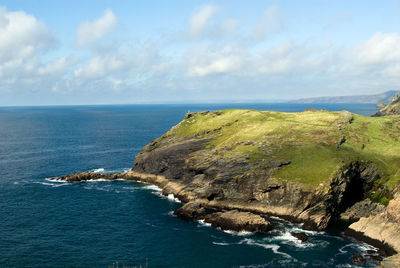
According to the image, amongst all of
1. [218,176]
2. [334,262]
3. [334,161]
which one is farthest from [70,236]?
[334,161]

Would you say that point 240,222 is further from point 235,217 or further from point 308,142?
point 308,142

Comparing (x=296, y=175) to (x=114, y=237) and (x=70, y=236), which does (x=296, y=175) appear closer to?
(x=114, y=237)

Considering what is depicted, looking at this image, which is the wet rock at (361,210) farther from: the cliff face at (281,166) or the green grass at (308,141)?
the green grass at (308,141)


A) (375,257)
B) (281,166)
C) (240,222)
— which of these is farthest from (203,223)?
(375,257)

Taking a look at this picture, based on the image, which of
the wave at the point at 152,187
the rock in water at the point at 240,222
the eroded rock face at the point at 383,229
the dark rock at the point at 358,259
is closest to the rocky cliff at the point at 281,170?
the rock in water at the point at 240,222

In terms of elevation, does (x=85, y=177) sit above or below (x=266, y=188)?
below

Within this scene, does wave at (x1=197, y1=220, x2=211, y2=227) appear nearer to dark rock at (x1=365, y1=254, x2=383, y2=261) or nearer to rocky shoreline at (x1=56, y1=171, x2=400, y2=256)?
rocky shoreline at (x1=56, y1=171, x2=400, y2=256)
